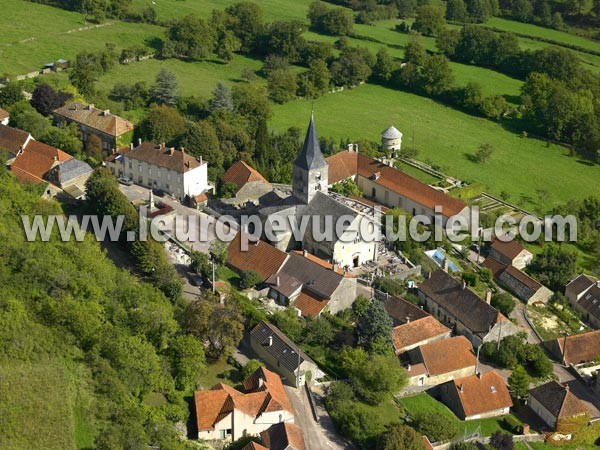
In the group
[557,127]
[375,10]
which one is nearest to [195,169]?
[557,127]

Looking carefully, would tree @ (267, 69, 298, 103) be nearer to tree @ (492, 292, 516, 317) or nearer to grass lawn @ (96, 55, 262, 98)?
grass lawn @ (96, 55, 262, 98)

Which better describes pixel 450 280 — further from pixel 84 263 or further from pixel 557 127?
pixel 557 127

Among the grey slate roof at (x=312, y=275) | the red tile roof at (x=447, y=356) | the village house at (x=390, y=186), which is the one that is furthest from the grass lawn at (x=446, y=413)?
the village house at (x=390, y=186)

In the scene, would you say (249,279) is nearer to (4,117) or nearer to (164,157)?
(164,157)

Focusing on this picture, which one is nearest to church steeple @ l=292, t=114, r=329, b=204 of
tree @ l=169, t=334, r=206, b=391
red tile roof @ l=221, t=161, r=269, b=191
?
red tile roof @ l=221, t=161, r=269, b=191

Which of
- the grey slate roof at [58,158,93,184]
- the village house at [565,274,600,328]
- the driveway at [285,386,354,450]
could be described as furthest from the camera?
the grey slate roof at [58,158,93,184]

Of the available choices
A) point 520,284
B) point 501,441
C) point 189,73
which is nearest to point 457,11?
point 189,73
